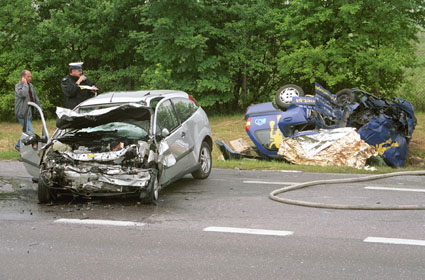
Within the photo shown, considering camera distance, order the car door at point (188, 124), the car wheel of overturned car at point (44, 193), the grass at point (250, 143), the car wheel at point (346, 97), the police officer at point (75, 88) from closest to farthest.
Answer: the car wheel of overturned car at point (44, 193) < the car door at point (188, 124) < the police officer at point (75, 88) < the grass at point (250, 143) < the car wheel at point (346, 97)

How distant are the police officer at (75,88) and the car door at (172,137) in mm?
3191

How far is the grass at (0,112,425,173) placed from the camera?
12531 millimetres

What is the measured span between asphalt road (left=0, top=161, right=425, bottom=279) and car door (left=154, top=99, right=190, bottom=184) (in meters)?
0.36

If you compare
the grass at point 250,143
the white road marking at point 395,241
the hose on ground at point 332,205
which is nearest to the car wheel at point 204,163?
the hose on ground at point 332,205

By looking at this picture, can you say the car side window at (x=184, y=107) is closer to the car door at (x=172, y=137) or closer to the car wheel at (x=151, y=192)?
the car door at (x=172, y=137)

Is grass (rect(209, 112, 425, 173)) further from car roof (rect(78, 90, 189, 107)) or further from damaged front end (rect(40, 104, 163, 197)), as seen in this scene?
damaged front end (rect(40, 104, 163, 197))

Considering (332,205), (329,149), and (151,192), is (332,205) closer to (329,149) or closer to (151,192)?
(151,192)

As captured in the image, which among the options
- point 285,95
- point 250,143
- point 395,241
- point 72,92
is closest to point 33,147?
point 72,92

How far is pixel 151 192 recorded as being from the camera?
8117 mm

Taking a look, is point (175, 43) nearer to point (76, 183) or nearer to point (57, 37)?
point (57, 37)

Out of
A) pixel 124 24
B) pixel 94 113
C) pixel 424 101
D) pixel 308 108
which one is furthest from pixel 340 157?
pixel 124 24

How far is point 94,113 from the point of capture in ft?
28.2

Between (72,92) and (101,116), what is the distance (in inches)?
144

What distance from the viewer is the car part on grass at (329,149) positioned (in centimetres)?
1330
